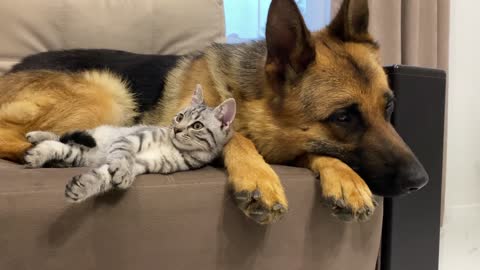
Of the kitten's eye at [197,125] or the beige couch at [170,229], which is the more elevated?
the kitten's eye at [197,125]

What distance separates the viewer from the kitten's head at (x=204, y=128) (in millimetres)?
1213

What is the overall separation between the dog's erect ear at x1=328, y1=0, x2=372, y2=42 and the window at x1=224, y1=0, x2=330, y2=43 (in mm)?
1223

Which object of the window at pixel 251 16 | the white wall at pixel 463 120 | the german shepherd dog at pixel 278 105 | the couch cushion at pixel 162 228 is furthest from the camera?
the white wall at pixel 463 120

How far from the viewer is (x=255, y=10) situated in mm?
2680

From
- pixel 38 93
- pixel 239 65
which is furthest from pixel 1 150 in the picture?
pixel 239 65

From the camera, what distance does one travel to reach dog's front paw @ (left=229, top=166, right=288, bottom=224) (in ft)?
3.19

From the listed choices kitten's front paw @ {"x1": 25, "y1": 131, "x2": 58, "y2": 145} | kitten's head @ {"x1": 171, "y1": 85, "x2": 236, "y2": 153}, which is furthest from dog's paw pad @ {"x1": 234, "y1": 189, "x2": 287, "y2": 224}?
kitten's front paw @ {"x1": 25, "y1": 131, "x2": 58, "y2": 145}

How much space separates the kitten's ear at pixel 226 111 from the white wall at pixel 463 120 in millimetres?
2302

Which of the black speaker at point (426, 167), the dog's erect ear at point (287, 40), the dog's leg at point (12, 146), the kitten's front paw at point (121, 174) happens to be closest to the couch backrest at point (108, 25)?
the dog's leg at point (12, 146)

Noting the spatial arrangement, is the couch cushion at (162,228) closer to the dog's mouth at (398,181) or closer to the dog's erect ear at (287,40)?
the dog's mouth at (398,181)

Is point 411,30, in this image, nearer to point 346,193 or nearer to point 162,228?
point 346,193

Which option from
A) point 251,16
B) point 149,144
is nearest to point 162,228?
point 149,144

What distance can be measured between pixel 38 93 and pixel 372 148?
3.64 ft

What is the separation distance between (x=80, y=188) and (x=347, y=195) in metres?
0.60
